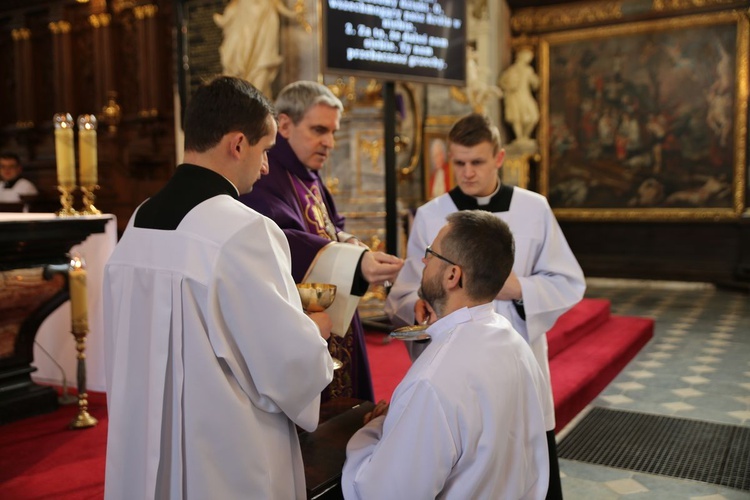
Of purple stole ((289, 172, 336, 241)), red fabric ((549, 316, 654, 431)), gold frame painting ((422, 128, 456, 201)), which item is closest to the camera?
purple stole ((289, 172, 336, 241))

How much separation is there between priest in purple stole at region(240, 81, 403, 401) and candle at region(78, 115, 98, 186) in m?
1.68

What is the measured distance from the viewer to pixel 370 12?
14.4 ft

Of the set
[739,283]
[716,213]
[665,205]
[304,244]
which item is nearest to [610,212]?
[665,205]

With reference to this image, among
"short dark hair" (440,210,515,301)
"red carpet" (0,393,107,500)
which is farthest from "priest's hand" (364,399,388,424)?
"red carpet" (0,393,107,500)

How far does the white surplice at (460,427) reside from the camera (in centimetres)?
177

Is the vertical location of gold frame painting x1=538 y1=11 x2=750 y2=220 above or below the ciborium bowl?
above

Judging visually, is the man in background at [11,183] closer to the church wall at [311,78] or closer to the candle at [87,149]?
the church wall at [311,78]

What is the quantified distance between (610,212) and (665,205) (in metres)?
0.92

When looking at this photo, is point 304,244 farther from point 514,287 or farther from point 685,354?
point 685,354

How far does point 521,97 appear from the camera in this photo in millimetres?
12422

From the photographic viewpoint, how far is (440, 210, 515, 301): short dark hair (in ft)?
6.45

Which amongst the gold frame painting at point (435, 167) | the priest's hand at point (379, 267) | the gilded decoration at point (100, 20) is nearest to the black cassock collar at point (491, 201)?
the priest's hand at point (379, 267)

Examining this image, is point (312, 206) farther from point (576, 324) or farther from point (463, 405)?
point (576, 324)

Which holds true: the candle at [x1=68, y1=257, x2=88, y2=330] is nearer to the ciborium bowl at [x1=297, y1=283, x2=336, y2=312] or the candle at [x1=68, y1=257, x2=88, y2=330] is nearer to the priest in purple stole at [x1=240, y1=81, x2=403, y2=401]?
the priest in purple stole at [x1=240, y1=81, x2=403, y2=401]
